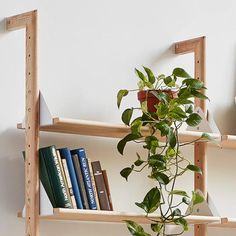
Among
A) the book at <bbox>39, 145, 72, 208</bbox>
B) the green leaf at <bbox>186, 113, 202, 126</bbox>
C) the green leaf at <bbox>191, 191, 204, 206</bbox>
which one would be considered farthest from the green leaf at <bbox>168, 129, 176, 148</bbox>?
the book at <bbox>39, 145, 72, 208</bbox>

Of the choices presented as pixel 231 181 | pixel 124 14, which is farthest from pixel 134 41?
pixel 231 181

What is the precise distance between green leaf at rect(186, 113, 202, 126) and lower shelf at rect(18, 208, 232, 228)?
1.20 feet

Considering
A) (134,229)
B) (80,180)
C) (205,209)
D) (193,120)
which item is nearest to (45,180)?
(80,180)

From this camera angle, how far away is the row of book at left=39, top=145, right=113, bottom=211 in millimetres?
2637

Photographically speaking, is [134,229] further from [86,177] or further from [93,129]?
[93,129]

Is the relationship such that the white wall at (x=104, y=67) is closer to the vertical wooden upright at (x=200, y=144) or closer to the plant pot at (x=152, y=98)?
the vertical wooden upright at (x=200, y=144)

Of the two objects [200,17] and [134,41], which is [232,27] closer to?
[200,17]

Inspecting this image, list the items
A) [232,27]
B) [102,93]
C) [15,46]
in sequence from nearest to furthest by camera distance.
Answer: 1. [15,46]
2. [102,93]
3. [232,27]

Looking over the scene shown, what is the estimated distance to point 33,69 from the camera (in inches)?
105

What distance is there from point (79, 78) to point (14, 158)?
0.43m

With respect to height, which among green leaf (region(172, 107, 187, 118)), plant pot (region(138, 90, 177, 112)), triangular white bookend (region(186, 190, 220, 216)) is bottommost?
triangular white bookend (region(186, 190, 220, 216))

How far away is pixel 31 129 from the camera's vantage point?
265 centimetres

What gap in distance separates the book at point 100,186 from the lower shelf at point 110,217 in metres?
0.05

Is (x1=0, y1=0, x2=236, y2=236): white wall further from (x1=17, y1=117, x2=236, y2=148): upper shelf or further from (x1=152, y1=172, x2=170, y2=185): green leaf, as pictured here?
(x1=152, y1=172, x2=170, y2=185): green leaf
